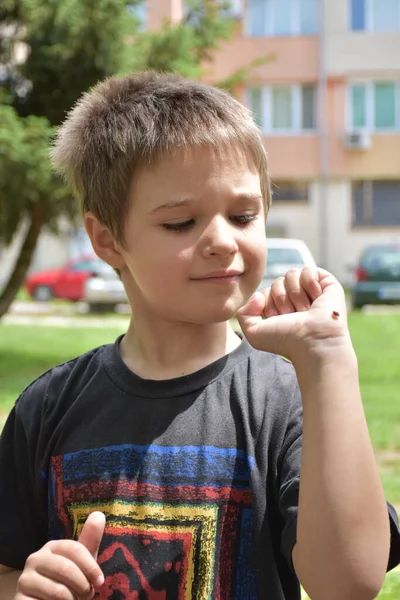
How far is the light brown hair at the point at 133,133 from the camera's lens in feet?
5.02

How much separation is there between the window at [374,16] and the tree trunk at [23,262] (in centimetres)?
1734

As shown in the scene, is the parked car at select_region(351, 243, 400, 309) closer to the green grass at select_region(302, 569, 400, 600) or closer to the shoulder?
the green grass at select_region(302, 569, 400, 600)

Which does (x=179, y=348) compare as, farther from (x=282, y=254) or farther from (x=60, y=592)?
(x=282, y=254)

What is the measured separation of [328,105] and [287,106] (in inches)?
44.0

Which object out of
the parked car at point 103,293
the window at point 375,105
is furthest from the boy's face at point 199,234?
the window at point 375,105

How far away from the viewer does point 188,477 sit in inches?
57.0

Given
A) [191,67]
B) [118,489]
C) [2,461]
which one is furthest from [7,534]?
[191,67]

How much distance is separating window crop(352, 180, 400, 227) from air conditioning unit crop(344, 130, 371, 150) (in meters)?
1.24

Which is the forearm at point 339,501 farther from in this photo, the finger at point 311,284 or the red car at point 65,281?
the red car at point 65,281

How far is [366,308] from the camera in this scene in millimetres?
17938

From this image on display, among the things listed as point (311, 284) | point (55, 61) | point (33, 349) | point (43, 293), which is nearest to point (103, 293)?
point (43, 293)

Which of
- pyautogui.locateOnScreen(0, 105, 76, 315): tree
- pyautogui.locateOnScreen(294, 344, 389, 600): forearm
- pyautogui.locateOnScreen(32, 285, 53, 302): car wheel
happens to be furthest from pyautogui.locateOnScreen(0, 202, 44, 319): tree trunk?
pyautogui.locateOnScreen(32, 285, 53, 302): car wheel

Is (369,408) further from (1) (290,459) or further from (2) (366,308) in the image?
(2) (366,308)

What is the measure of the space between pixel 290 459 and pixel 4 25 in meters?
8.44
